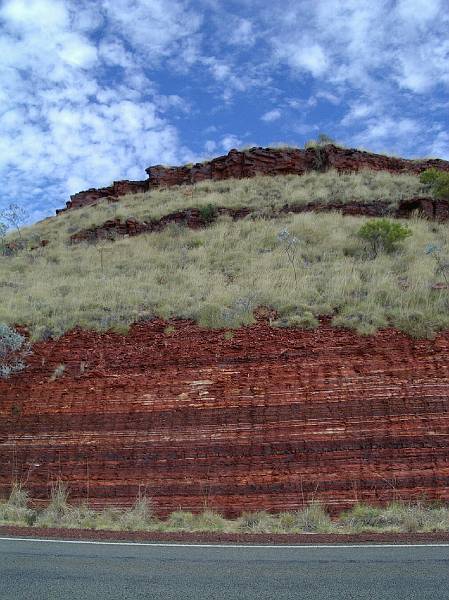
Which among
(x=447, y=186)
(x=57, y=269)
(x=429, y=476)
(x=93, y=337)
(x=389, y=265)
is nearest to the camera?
(x=429, y=476)

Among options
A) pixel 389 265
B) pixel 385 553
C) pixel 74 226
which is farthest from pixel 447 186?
pixel 385 553

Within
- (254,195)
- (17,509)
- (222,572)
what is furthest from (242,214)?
(222,572)

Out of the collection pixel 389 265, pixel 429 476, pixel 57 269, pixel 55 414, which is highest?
pixel 57 269

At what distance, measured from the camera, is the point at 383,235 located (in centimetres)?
2045

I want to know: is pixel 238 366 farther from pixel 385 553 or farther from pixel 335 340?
pixel 385 553

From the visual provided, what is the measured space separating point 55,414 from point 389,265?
11.3 metres

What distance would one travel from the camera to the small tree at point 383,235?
20.1 m

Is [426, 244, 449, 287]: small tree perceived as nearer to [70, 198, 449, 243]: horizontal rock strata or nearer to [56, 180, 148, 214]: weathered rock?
[70, 198, 449, 243]: horizontal rock strata

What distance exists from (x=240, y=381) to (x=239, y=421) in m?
0.99

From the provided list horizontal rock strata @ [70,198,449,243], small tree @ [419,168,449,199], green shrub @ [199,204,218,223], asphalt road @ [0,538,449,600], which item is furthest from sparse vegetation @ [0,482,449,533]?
small tree @ [419,168,449,199]

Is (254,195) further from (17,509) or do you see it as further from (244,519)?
(244,519)

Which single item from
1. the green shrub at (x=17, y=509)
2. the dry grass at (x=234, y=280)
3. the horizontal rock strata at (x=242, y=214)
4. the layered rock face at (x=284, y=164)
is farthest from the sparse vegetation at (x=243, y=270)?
the green shrub at (x=17, y=509)

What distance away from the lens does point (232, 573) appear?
5492 mm

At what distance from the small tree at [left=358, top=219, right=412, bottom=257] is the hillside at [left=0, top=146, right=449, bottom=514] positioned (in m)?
0.25
